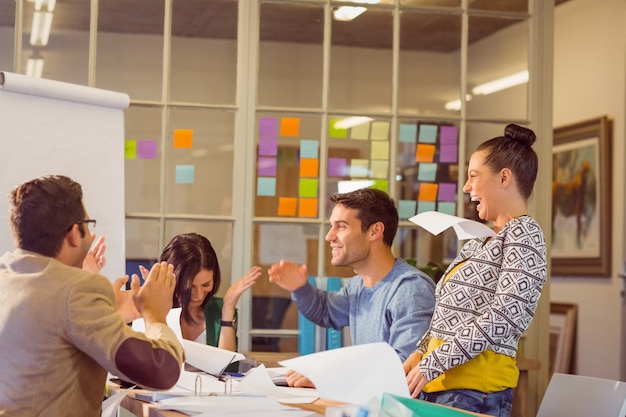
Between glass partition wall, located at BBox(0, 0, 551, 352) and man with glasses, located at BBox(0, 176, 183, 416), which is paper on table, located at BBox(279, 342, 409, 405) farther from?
glass partition wall, located at BBox(0, 0, 551, 352)

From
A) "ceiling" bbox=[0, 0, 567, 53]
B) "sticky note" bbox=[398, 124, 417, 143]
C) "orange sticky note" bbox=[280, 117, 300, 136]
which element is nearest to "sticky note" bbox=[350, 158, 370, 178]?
"sticky note" bbox=[398, 124, 417, 143]

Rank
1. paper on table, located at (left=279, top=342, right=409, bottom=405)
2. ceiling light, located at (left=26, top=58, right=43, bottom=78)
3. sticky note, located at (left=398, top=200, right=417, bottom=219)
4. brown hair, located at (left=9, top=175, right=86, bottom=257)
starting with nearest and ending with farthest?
1. paper on table, located at (left=279, top=342, right=409, bottom=405)
2. brown hair, located at (left=9, top=175, right=86, bottom=257)
3. ceiling light, located at (left=26, top=58, right=43, bottom=78)
4. sticky note, located at (left=398, top=200, right=417, bottom=219)

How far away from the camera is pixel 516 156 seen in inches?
102

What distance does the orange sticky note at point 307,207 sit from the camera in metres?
4.54

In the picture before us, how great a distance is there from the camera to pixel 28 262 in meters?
2.07

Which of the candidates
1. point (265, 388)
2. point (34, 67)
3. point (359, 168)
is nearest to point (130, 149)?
point (34, 67)

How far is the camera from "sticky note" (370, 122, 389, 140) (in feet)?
15.1

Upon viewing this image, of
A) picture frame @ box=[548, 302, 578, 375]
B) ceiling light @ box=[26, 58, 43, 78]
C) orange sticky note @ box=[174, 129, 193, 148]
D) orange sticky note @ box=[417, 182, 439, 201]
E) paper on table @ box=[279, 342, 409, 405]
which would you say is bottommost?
picture frame @ box=[548, 302, 578, 375]

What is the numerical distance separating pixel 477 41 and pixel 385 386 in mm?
2950

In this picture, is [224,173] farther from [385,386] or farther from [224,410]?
[385,386]

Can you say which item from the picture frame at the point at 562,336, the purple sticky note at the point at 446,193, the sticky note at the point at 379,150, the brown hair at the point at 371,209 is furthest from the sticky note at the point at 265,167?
the picture frame at the point at 562,336

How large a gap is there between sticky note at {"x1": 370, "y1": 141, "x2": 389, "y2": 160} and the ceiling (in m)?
0.51

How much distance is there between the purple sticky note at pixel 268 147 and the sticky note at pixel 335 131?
27cm

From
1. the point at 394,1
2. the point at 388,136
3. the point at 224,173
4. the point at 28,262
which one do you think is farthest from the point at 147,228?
the point at 28,262
